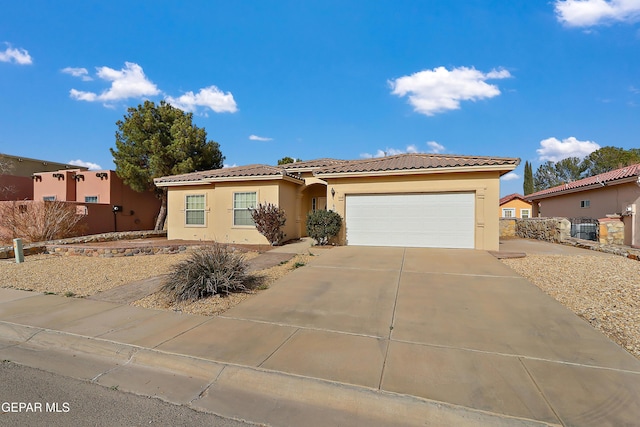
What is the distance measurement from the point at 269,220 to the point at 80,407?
959 cm

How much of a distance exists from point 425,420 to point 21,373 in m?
4.43

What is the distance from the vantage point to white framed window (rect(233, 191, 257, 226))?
13.7 m

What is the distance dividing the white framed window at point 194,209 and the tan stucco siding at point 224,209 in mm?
153

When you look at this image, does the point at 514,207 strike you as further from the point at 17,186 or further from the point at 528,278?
the point at 17,186

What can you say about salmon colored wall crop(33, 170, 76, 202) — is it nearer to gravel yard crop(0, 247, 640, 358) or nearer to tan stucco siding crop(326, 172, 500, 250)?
gravel yard crop(0, 247, 640, 358)

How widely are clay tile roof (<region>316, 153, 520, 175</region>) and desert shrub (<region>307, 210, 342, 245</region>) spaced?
5.98ft

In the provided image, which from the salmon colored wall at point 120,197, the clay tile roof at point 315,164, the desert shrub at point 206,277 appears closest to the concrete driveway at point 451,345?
the desert shrub at point 206,277

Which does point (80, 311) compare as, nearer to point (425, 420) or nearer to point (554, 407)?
point (425, 420)

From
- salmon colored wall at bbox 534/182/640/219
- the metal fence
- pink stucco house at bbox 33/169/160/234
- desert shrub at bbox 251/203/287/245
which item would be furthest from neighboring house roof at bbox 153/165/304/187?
salmon colored wall at bbox 534/182/640/219

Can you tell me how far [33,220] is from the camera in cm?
1421

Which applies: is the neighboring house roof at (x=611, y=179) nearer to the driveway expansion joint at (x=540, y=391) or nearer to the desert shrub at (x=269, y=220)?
the driveway expansion joint at (x=540, y=391)

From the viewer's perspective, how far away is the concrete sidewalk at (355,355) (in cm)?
276

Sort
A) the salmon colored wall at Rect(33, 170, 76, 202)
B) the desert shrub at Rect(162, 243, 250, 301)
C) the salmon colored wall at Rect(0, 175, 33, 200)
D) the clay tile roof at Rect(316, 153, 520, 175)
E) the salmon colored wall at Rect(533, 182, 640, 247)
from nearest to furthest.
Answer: the desert shrub at Rect(162, 243, 250, 301)
the clay tile roof at Rect(316, 153, 520, 175)
the salmon colored wall at Rect(533, 182, 640, 247)
the salmon colored wall at Rect(33, 170, 76, 202)
the salmon colored wall at Rect(0, 175, 33, 200)

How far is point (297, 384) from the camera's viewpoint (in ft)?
10.1
